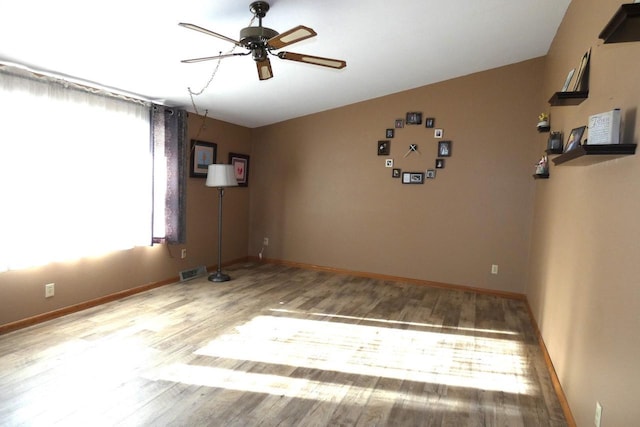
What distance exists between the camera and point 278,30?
9.32 ft

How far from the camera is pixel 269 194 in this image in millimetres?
5770

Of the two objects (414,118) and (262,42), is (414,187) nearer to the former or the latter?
(414,118)

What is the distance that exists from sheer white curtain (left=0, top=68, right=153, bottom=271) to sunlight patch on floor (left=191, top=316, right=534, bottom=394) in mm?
1711

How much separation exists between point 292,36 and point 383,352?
232 cm

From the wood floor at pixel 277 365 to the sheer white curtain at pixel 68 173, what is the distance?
70 cm

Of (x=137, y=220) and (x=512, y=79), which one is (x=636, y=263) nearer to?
(x=512, y=79)

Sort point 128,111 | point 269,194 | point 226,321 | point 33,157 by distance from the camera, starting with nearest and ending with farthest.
→ point 33,157, point 226,321, point 128,111, point 269,194

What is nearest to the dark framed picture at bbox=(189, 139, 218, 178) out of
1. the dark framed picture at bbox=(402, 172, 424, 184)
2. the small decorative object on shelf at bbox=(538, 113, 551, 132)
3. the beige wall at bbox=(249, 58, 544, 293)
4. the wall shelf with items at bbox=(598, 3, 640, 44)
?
the beige wall at bbox=(249, 58, 544, 293)

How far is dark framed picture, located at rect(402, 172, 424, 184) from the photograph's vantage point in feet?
15.5

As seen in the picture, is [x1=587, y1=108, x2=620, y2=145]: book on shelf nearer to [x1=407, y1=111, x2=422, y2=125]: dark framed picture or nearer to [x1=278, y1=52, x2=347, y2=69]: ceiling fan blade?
[x1=278, y1=52, x2=347, y2=69]: ceiling fan blade

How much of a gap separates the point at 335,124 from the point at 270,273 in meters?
2.31

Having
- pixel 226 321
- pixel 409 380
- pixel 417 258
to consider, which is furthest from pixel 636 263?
pixel 417 258

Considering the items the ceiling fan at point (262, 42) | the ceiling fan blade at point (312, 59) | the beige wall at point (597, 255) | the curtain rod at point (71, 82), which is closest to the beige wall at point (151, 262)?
the curtain rod at point (71, 82)

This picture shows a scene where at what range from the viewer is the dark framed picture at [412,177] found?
4727 mm
